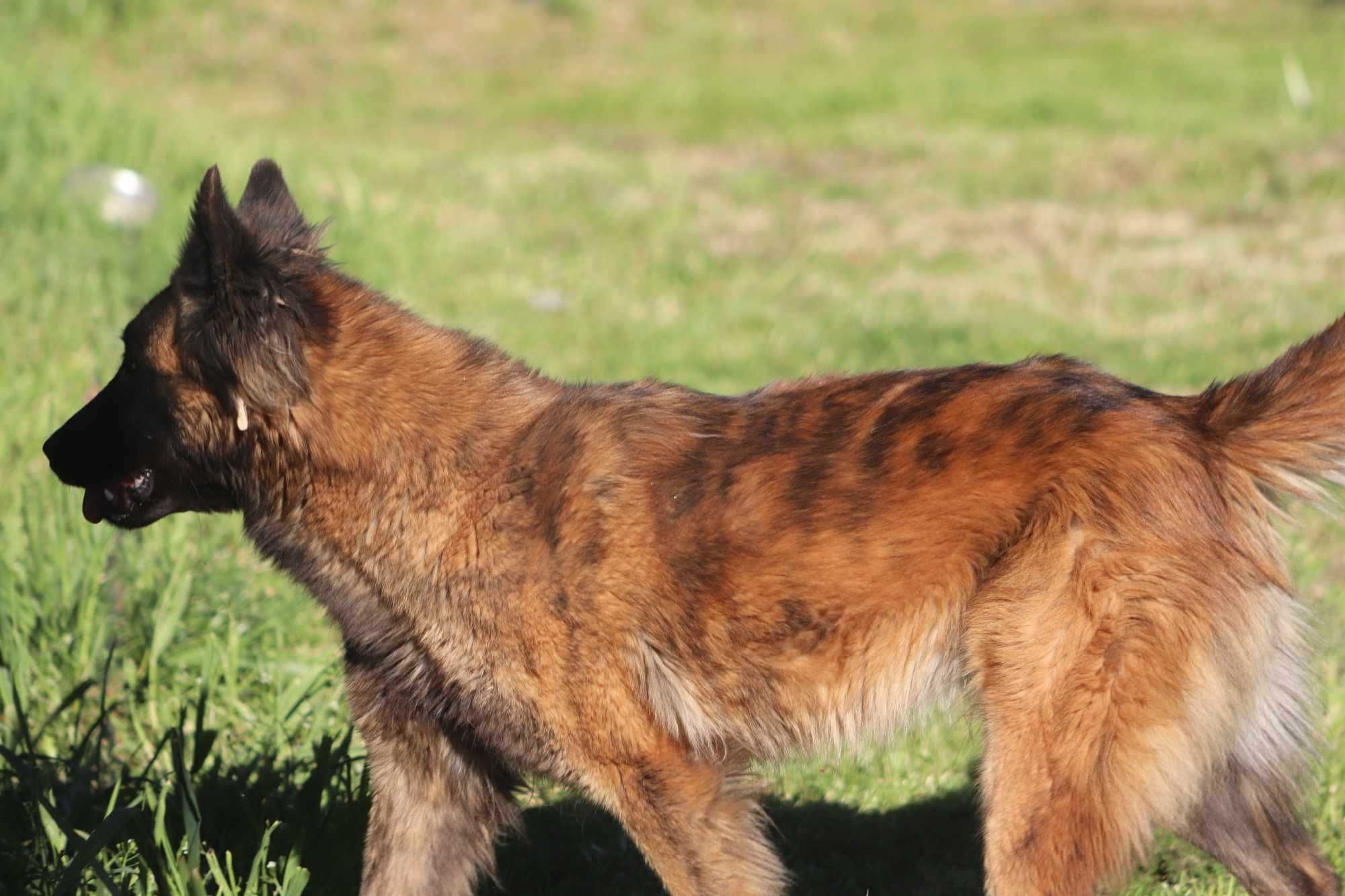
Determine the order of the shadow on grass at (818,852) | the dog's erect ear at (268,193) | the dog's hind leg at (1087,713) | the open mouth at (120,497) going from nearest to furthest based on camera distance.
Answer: the dog's hind leg at (1087,713), the open mouth at (120,497), the dog's erect ear at (268,193), the shadow on grass at (818,852)

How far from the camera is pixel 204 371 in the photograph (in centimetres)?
291

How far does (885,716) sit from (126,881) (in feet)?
5.25

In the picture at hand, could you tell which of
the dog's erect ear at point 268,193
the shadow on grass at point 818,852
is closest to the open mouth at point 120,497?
the dog's erect ear at point 268,193

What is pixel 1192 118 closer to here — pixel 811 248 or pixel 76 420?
pixel 811 248

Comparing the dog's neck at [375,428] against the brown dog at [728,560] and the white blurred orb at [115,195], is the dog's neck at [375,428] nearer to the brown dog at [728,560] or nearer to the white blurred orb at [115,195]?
the brown dog at [728,560]

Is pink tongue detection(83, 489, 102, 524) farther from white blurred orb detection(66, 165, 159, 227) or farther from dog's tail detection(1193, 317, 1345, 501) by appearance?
white blurred orb detection(66, 165, 159, 227)

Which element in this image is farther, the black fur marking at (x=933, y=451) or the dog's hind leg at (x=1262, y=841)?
the dog's hind leg at (x=1262, y=841)

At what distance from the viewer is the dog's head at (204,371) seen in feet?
9.25

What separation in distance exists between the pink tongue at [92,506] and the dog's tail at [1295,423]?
2243 mm

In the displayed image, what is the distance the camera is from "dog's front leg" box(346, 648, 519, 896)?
10.1ft

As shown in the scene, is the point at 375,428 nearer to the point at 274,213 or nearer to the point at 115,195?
the point at 274,213

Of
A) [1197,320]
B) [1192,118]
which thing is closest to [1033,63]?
[1192,118]

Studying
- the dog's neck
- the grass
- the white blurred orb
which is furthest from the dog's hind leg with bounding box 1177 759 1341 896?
the white blurred orb

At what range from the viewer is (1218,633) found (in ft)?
8.39
